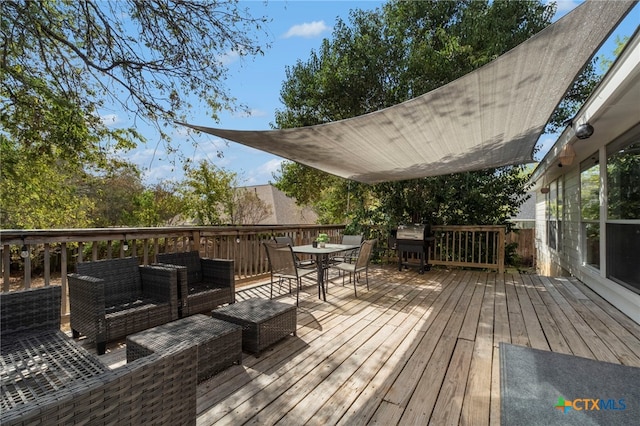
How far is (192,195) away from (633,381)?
12427mm

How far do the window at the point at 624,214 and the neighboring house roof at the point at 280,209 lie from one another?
44.1 feet

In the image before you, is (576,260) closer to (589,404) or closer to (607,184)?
(607,184)

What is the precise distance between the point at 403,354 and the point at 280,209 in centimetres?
1587

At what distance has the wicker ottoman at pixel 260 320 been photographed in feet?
8.49

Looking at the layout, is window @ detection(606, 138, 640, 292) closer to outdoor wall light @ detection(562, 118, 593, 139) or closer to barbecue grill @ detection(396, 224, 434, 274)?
outdoor wall light @ detection(562, 118, 593, 139)

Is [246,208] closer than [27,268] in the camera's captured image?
No

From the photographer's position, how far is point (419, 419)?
183 cm

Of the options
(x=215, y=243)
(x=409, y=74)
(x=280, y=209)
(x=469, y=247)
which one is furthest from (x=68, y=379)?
(x=280, y=209)

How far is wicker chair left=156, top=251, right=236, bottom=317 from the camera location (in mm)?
3324

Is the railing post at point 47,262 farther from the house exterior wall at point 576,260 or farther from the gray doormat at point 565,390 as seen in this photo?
the house exterior wall at point 576,260

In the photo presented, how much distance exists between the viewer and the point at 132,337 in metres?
2.22

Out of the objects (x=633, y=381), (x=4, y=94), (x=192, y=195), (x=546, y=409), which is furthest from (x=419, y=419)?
(x=192, y=195)

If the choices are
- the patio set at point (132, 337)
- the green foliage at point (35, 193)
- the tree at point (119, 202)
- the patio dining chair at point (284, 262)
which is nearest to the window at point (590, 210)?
the patio set at point (132, 337)

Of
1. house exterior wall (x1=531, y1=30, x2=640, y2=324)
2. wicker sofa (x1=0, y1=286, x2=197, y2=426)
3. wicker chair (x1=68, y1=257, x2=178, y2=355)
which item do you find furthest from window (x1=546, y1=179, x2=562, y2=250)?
wicker sofa (x1=0, y1=286, x2=197, y2=426)
